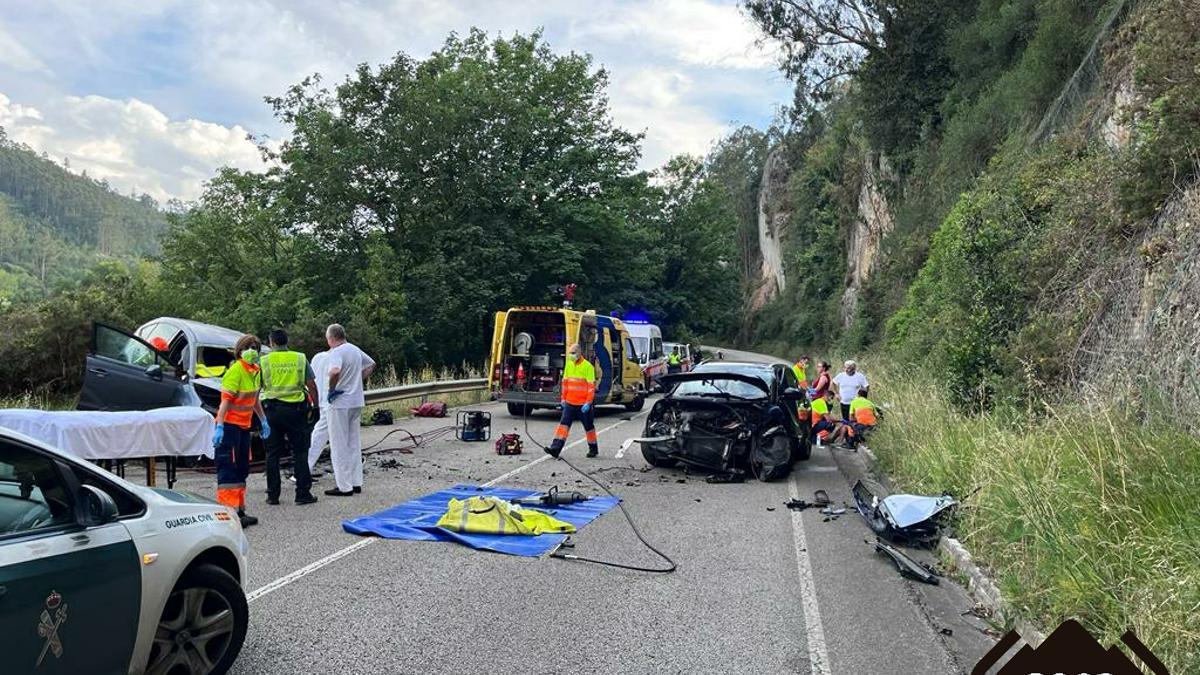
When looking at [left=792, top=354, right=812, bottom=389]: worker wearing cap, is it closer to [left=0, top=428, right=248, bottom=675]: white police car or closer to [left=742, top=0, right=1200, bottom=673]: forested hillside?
[left=742, top=0, right=1200, bottom=673]: forested hillside

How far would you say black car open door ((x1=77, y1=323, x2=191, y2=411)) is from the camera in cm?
972

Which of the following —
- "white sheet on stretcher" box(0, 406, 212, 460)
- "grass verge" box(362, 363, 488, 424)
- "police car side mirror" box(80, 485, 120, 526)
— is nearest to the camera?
"police car side mirror" box(80, 485, 120, 526)

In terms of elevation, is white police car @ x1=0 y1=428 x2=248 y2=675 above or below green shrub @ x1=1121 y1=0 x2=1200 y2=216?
below

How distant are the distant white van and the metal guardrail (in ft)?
18.6

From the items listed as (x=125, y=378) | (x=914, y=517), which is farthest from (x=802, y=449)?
(x=125, y=378)

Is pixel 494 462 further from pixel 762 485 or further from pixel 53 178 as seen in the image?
pixel 53 178

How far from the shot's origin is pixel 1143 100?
10.7 metres

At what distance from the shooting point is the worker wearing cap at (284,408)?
820cm

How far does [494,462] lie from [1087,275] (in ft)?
27.9

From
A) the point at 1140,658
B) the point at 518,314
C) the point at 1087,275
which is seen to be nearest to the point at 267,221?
the point at 518,314

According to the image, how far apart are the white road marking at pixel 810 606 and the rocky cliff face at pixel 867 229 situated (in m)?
25.4

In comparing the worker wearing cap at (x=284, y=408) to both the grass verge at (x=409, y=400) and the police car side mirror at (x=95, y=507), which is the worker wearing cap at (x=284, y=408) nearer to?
the police car side mirror at (x=95, y=507)

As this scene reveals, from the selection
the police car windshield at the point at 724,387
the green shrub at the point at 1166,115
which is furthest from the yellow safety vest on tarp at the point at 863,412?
the green shrub at the point at 1166,115

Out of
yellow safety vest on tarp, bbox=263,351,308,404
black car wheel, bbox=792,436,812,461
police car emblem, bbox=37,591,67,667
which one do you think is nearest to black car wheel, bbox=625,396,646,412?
black car wheel, bbox=792,436,812,461
